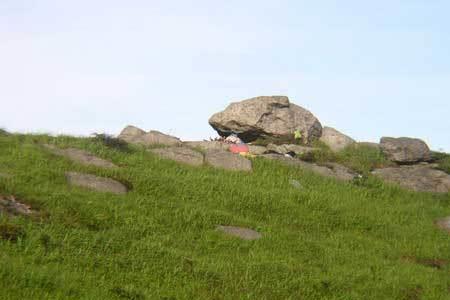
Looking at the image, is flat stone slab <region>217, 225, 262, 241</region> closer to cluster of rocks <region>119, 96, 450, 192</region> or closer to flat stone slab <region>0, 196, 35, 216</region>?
flat stone slab <region>0, 196, 35, 216</region>

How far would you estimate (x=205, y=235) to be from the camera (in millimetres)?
16094

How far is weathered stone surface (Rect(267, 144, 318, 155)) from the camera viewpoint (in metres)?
30.0

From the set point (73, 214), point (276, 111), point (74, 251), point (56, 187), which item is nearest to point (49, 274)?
point (74, 251)

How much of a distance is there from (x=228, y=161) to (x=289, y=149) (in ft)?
22.9

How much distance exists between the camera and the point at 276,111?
33.9m

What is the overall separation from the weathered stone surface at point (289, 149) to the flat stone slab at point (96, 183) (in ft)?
41.0

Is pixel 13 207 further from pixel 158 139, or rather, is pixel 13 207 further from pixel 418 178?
pixel 418 178

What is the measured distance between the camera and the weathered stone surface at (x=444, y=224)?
2097 cm

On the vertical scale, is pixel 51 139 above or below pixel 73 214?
above

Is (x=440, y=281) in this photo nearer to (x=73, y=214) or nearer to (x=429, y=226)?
(x=429, y=226)

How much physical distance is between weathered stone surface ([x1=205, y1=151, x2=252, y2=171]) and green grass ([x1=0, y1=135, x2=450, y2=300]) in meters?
0.44

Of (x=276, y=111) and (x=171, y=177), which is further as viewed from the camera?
(x=276, y=111)

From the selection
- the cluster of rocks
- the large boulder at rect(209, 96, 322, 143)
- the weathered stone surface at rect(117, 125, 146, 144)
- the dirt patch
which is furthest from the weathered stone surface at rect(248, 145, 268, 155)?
the dirt patch

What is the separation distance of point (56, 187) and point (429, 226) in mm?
10905
